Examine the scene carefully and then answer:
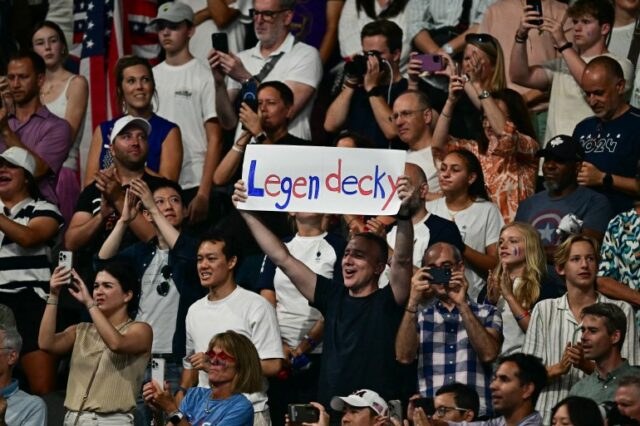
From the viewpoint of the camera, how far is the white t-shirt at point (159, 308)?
39.1ft

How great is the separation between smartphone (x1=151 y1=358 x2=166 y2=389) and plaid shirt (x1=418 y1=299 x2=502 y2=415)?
61.1 inches

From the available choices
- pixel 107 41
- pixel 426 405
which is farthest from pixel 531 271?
pixel 107 41

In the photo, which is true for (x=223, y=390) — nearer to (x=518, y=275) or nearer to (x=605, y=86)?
(x=518, y=275)

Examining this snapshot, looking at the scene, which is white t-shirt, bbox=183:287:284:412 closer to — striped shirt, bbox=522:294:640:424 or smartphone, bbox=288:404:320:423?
smartphone, bbox=288:404:320:423

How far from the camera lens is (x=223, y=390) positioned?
1050 centimetres

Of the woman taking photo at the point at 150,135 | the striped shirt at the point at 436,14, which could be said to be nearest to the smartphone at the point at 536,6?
the striped shirt at the point at 436,14

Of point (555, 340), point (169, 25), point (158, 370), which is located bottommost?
point (158, 370)

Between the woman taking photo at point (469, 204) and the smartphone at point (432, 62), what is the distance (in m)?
1.09

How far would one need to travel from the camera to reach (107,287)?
11461 mm

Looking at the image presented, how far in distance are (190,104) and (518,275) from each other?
3.76 metres

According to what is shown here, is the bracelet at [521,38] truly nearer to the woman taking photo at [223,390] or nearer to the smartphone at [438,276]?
the smartphone at [438,276]

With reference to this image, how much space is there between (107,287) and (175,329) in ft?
2.11

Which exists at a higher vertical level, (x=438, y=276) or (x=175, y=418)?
(x=438, y=276)

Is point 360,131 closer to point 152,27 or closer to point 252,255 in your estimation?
point 252,255
